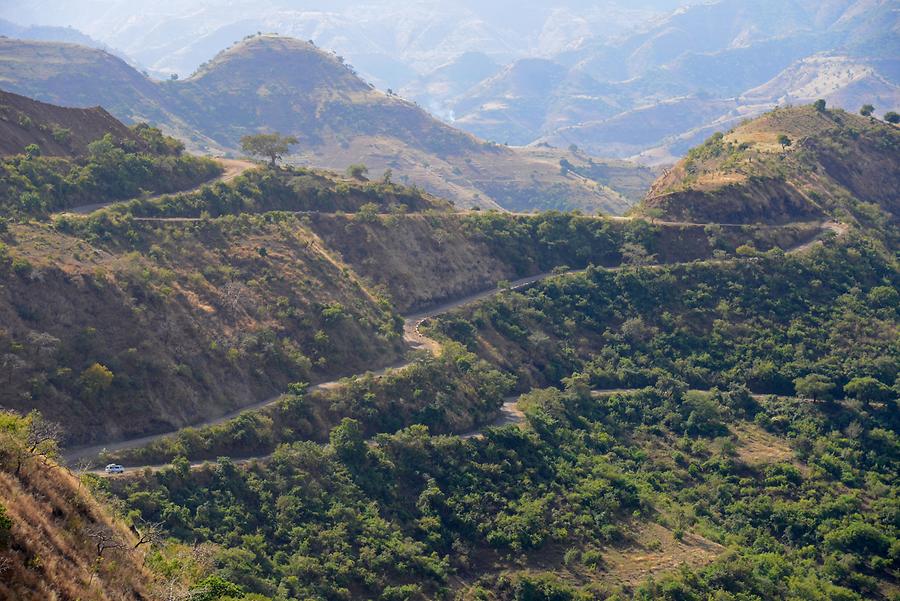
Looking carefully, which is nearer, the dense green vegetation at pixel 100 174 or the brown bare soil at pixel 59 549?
the brown bare soil at pixel 59 549

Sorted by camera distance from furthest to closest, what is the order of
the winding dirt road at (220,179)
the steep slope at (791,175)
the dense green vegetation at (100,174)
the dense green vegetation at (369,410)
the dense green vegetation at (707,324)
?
the steep slope at (791,175), the dense green vegetation at (707,324), the winding dirt road at (220,179), the dense green vegetation at (100,174), the dense green vegetation at (369,410)

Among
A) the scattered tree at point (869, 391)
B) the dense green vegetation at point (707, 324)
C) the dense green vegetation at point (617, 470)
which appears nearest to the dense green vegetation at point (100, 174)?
the dense green vegetation at point (707, 324)

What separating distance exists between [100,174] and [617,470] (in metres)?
51.9

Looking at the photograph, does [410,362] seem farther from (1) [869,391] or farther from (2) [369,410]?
(1) [869,391]

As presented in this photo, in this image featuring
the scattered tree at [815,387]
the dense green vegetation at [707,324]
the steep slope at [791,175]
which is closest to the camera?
the scattered tree at [815,387]

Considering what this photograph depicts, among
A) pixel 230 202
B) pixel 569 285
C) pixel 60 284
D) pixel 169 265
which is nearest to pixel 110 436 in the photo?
pixel 60 284

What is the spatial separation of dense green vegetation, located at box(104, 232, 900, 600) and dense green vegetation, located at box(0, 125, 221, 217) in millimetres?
30129

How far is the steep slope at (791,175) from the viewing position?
101 metres

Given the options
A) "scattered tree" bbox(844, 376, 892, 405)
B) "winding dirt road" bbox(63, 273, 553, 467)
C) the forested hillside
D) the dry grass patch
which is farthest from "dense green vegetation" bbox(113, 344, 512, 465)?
"scattered tree" bbox(844, 376, 892, 405)

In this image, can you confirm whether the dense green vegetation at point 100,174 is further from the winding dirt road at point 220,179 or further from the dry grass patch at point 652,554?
the dry grass patch at point 652,554

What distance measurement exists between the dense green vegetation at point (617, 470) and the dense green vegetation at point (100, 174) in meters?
30.1

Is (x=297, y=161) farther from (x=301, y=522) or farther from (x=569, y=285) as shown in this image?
(x=301, y=522)

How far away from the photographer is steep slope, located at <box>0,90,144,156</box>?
260 feet

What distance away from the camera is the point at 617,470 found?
6625cm
